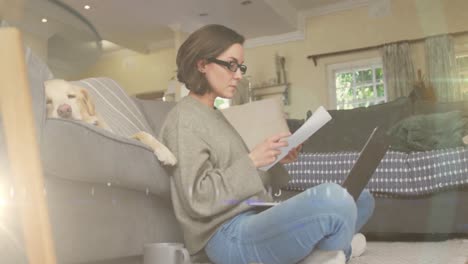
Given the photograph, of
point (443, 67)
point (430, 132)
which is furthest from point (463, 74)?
point (430, 132)

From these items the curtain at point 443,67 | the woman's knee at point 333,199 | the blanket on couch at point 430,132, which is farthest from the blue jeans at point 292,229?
the curtain at point 443,67

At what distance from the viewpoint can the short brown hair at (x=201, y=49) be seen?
659mm

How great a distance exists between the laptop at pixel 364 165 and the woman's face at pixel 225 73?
175 millimetres

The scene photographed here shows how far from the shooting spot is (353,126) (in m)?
1.72

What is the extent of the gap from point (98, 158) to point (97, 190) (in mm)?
55

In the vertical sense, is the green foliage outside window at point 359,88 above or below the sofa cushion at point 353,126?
above

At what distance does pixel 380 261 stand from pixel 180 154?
50cm

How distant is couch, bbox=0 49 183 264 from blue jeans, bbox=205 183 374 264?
0.15 metres

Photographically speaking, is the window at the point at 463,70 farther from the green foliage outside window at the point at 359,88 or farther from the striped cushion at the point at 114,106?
the striped cushion at the point at 114,106

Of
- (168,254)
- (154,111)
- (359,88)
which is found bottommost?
(168,254)

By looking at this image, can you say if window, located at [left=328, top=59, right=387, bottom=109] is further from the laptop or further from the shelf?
the laptop

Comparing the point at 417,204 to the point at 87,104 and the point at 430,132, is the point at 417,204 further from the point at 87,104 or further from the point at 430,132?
the point at 87,104

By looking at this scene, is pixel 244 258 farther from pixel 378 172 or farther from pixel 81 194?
pixel 378 172

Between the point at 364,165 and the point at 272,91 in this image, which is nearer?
the point at 364,165
